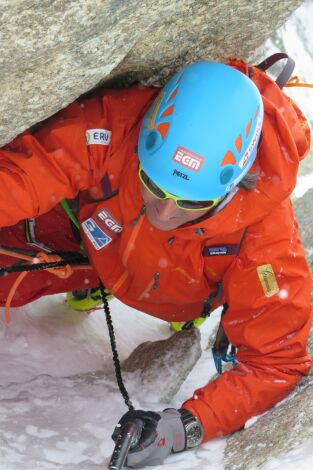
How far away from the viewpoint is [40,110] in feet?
8.59

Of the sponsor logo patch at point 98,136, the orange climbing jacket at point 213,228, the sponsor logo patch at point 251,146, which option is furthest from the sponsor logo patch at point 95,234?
the sponsor logo patch at point 251,146

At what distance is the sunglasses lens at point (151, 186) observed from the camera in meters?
2.91

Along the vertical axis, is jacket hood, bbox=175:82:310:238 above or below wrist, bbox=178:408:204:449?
above

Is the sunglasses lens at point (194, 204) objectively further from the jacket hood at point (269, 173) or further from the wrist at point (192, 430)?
the wrist at point (192, 430)

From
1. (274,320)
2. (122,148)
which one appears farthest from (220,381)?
(122,148)

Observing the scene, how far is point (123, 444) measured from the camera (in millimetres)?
2596

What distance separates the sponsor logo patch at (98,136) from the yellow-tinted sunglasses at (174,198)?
0.25 m

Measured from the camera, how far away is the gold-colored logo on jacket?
10.7 ft

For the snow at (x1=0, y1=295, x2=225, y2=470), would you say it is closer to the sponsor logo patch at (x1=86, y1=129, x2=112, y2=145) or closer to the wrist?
the wrist

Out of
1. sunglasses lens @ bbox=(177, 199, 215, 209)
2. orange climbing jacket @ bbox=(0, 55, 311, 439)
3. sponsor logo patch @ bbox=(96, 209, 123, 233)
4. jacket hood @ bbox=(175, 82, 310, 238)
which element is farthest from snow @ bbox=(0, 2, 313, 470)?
sunglasses lens @ bbox=(177, 199, 215, 209)

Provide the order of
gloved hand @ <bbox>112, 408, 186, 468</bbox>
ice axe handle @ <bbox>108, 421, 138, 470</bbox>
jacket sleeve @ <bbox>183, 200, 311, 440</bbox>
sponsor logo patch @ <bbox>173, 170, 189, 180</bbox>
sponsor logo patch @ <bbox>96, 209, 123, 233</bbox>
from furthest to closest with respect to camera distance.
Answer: sponsor logo patch @ <bbox>96, 209, 123, 233</bbox> < jacket sleeve @ <bbox>183, 200, 311, 440</bbox> < sponsor logo patch @ <bbox>173, 170, 189, 180</bbox> < gloved hand @ <bbox>112, 408, 186, 468</bbox> < ice axe handle @ <bbox>108, 421, 138, 470</bbox>

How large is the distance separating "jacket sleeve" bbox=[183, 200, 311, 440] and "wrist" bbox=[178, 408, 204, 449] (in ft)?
0.34

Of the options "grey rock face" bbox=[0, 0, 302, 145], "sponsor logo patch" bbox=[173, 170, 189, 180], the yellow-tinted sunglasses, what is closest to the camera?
"grey rock face" bbox=[0, 0, 302, 145]

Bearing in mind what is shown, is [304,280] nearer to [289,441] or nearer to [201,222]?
[201,222]
